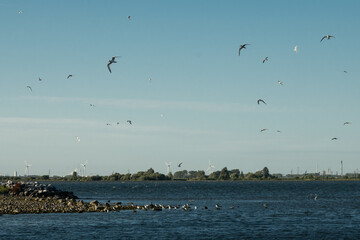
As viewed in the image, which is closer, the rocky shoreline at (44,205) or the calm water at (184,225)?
the calm water at (184,225)

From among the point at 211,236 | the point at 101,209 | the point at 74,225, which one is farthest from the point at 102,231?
the point at 101,209

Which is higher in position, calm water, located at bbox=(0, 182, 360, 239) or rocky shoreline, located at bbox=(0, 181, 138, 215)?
rocky shoreline, located at bbox=(0, 181, 138, 215)

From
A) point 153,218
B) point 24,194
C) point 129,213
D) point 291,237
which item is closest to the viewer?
point 291,237

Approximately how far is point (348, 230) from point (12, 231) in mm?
31317

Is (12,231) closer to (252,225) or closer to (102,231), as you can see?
(102,231)

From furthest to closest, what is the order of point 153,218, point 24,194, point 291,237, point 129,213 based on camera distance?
point 24,194 → point 129,213 → point 153,218 → point 291,237

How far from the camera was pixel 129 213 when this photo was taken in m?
70.1

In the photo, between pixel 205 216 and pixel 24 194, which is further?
pixel 24 194

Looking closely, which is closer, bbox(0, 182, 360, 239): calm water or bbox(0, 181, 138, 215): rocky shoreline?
bbox(0, 182, 360, 239): calm water

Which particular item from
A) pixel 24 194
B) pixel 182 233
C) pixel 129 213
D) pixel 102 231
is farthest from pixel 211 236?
pixel 24 194

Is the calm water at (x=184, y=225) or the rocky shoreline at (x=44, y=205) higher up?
the rocky shoreline at (x=44, y=205)

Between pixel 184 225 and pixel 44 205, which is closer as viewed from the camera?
pixel 184 225

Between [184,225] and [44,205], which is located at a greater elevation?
[44,205]

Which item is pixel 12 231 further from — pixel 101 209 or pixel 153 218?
pixel 101 209
